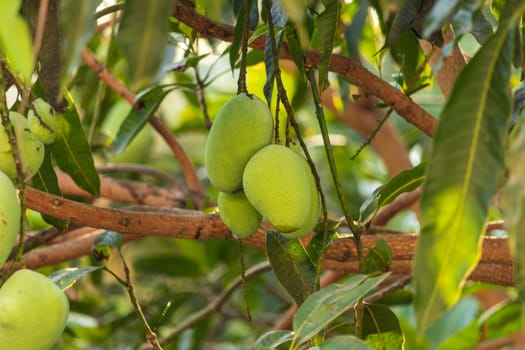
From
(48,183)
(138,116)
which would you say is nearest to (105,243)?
(48,183)

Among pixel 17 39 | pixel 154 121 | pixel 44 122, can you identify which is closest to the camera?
pixel 17 39

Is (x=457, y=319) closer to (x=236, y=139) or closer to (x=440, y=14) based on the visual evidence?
(x=236, y=139)

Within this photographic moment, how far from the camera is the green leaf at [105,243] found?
0.99 m

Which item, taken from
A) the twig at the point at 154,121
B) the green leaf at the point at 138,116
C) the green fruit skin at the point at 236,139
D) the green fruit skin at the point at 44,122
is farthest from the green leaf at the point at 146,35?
the twig at the point at 154,121

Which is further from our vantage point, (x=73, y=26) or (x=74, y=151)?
(x=74, y=151)

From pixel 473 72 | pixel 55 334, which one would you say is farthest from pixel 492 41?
pixel 55 334

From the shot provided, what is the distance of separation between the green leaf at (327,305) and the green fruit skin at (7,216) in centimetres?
21

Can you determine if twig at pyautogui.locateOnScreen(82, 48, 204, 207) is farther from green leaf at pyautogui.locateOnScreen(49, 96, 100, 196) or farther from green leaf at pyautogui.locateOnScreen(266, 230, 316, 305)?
green leaf at pyautogui.locateOnScreen(266, 230, 316, 305)

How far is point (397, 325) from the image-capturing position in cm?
82

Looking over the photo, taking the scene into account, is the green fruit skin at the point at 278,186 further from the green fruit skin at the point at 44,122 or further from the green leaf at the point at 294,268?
the green fruit skin at the point at 44,122

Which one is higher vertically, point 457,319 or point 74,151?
point 74,151

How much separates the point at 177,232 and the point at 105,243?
0.12m

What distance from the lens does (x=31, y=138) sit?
0.82 meters

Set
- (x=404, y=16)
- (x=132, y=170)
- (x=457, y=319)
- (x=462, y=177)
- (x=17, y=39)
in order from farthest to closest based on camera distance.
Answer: (x=457, y=319), (x=132, y=170), (x=404, y=16), (x=462, y=177), (x=17, y=39)
